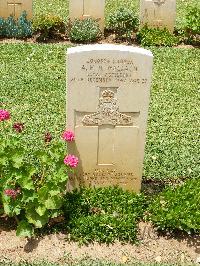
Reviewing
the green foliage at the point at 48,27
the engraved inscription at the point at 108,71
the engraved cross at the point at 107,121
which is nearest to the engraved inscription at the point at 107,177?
the engraved cross at the point at 107,121

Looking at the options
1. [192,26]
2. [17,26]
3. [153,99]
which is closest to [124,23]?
[192,26]

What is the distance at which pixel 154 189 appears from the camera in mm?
6352

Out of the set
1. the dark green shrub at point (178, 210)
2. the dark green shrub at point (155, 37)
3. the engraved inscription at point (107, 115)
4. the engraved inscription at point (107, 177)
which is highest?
the dark green shrub at point (155, 37)

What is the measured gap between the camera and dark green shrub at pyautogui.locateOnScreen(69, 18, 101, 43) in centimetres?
1063

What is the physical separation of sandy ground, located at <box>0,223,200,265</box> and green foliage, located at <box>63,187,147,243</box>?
10cm

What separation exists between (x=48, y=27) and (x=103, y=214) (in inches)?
235

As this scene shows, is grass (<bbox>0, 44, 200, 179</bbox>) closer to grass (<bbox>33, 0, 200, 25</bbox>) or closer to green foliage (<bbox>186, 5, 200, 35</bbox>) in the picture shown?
green foliage (<bbox>186, 5, 200, 35</bbox>)

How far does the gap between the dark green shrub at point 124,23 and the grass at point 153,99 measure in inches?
36.6

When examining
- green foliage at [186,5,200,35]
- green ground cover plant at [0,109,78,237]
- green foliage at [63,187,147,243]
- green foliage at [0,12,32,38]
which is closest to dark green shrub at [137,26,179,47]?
green foliage at [186,5,200,35]

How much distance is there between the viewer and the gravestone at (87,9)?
10.6 meters

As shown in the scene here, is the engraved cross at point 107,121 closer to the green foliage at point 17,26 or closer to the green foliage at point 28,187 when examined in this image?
Result: the green foliage at point 28,187

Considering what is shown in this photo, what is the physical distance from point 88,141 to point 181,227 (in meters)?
1.34

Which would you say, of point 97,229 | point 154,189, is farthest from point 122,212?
point 154,189

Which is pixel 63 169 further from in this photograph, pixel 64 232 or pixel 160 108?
pixel 160 108
